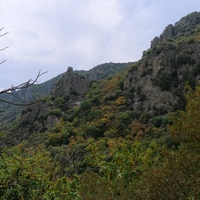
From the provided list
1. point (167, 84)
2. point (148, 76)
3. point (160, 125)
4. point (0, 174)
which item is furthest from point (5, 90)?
point (148, 76)

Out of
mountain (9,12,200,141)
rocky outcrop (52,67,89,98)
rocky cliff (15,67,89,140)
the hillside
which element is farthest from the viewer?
rocky outcrop (52,67,89,98)

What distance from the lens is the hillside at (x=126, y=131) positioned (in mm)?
6039

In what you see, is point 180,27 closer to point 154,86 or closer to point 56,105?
point 154,86

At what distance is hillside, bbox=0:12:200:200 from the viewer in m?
6.04

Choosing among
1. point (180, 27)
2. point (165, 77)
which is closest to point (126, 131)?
point (165, 77)

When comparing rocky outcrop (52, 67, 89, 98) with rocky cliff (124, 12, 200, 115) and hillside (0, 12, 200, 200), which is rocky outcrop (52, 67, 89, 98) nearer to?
hillside (0, 12, 200, 200)

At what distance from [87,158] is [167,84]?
31.8m

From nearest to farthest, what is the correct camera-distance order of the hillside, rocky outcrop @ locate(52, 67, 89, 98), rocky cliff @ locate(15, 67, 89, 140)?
the hillside
rocky cliff @ locate(15, 67, 89, 140)
rocky outcrop @ locate(52, 67, 89, 98)

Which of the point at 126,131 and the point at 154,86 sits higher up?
the point at 154,86

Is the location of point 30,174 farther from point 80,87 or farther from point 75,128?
point 80,87

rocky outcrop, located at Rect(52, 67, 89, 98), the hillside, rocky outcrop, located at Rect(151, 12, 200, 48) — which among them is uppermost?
rocky outcrop, located at Rect(151, 12, 200, 48)

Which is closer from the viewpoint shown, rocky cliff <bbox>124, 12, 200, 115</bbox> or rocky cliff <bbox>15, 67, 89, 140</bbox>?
rocky cliff <bbox>124, 12, 200, 115</bbox>

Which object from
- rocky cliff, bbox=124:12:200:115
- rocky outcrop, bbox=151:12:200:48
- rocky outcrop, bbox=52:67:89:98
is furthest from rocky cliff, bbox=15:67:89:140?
rocky outcrop, bbox=151:12:200:48

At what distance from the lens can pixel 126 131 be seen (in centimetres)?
3681
